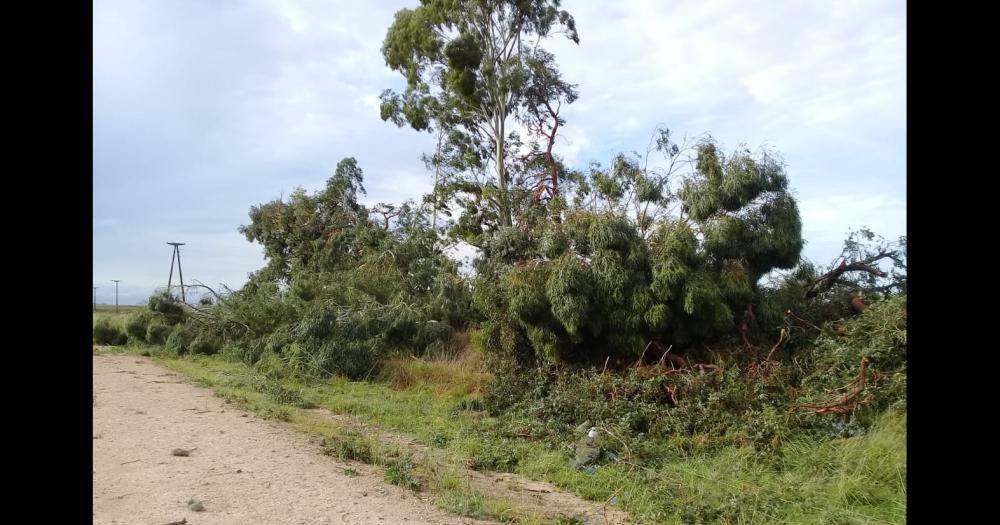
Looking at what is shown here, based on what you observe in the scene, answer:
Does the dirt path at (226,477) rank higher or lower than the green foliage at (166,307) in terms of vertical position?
lower

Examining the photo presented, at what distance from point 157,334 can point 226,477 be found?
11.2 meters

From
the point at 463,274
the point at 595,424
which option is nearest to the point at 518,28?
the point at 463,274

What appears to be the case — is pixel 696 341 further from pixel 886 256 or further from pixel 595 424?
pixel 886 256

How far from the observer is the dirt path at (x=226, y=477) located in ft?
12.7

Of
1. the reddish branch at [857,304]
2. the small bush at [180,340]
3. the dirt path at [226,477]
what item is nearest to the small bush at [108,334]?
the small bush at [180,340]

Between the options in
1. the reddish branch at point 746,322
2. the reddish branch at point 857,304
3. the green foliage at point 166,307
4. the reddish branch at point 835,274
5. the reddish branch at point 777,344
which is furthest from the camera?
the green foliage at point 166,307

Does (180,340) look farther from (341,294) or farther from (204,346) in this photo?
(341,294)

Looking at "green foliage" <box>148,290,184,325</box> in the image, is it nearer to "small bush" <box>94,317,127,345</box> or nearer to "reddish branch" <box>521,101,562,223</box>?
"small bush" <box>94,317,127,345</box>

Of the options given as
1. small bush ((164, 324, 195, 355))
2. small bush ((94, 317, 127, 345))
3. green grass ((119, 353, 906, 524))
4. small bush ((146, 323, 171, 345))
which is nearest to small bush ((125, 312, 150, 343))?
small bush ((146, 323, 171, 345))

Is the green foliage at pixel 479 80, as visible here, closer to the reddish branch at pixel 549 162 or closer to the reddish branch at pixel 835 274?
the reddish branch at pixel 549 162

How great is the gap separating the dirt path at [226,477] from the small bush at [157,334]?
7549 millimetres

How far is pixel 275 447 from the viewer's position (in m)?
5.67

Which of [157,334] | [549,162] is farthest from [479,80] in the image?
[157,334]

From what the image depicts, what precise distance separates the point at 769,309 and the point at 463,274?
22.8ft
